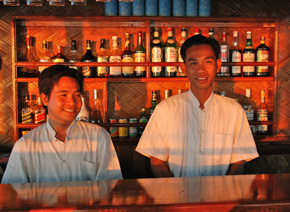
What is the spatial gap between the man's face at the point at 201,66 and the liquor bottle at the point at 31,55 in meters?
1.49

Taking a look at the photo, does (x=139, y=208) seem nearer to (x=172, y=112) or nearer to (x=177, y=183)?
(x=177, y=183)

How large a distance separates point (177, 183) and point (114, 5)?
1.91m

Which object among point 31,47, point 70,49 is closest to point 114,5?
point 70,49

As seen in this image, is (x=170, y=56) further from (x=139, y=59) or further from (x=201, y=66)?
(x=201, y=66)

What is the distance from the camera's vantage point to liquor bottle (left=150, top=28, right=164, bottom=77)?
256 centimetres

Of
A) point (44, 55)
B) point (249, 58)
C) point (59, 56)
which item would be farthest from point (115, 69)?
point (249, 58)

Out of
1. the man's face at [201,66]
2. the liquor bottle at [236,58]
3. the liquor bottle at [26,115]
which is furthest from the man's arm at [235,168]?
the liquor bottle at [26,115]

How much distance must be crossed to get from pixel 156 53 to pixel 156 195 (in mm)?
1808

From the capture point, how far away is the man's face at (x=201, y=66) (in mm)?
1554

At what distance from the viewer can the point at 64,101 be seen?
4.18 feet

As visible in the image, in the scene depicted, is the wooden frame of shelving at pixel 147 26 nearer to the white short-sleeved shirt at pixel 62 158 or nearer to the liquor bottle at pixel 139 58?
the liquor bottle at pixel 139 58

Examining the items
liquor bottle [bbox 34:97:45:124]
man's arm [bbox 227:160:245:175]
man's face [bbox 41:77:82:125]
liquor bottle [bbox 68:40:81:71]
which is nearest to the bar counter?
man's face [bbox 41:77:82:125]

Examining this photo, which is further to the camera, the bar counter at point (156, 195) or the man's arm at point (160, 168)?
the man's arm at point (160, 168)

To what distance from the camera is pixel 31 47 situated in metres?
2.62
